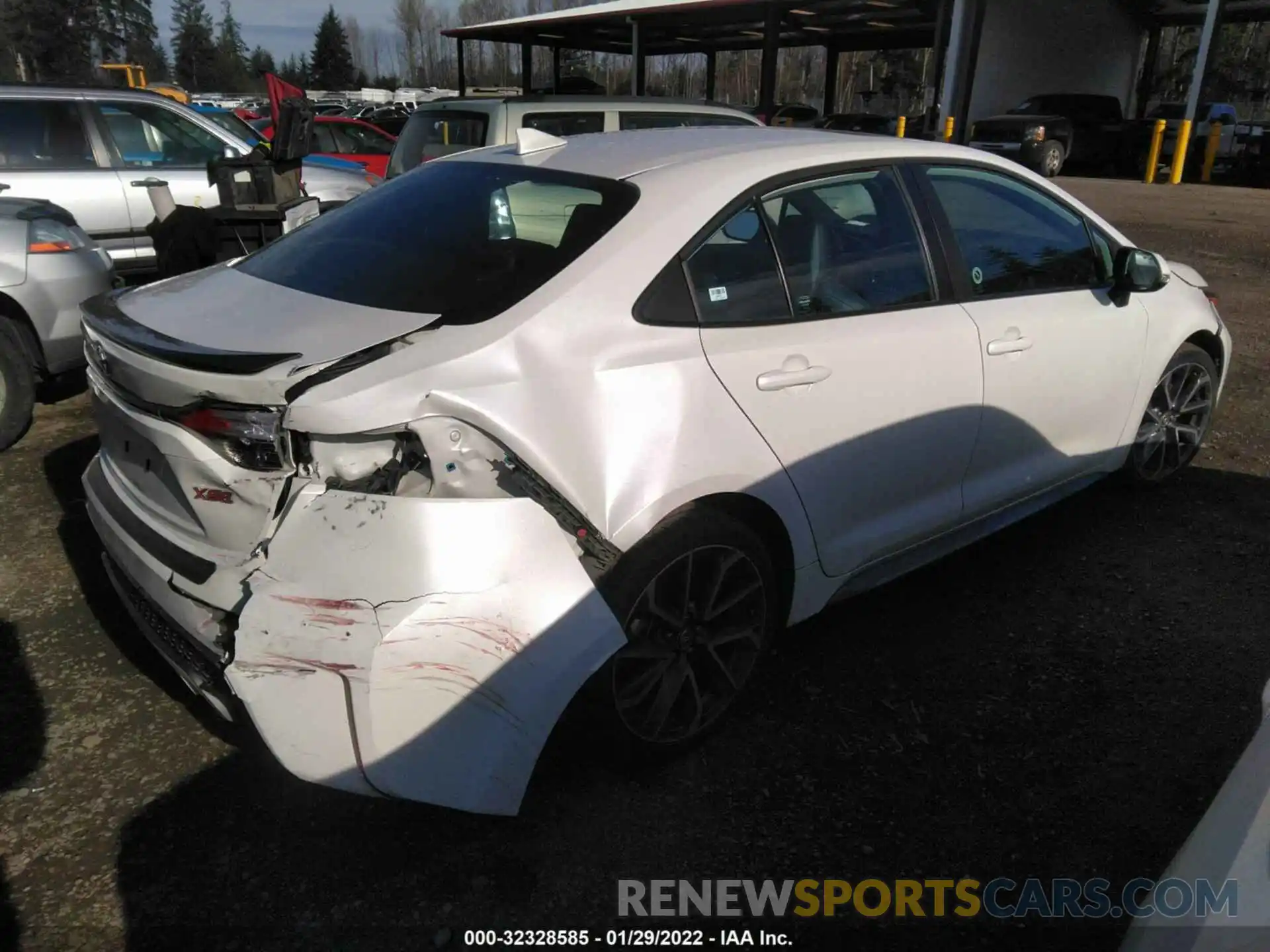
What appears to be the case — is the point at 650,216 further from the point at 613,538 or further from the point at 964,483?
the point at 964,483

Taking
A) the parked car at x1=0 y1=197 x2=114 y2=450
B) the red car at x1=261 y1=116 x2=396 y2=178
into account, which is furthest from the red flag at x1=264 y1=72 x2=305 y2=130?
the red car at x1=261 y1=116 x2=396 y2=178

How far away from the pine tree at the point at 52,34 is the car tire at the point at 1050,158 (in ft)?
184

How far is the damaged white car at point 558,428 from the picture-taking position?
202 centimetres

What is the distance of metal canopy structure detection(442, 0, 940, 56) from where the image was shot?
80.4ft

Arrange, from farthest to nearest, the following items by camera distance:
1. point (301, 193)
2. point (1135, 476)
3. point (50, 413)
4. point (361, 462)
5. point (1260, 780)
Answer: point (301, 193), point (50, 413), point (1135, 476), point (361, 462), point (1260, 780)

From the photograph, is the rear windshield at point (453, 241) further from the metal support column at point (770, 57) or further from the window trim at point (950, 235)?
the metal support column at point (770, 57)

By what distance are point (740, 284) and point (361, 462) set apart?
119 centimetres

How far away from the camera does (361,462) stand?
2074 millimetres

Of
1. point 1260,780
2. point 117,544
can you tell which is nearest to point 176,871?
point 117,544

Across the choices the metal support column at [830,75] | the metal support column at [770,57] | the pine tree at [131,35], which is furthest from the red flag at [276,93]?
the pine tree at [131,35]

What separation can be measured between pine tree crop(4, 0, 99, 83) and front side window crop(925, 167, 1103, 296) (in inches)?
2581

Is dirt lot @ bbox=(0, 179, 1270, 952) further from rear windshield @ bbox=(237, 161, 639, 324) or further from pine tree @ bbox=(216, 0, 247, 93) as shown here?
pine tree @ bbox=(216, 0, 247, 93)

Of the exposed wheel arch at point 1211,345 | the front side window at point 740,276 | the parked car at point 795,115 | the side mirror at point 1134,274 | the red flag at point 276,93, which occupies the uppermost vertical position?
the red flag at point 276,93

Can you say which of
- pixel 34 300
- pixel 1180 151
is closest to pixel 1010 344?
pixel 34 300
